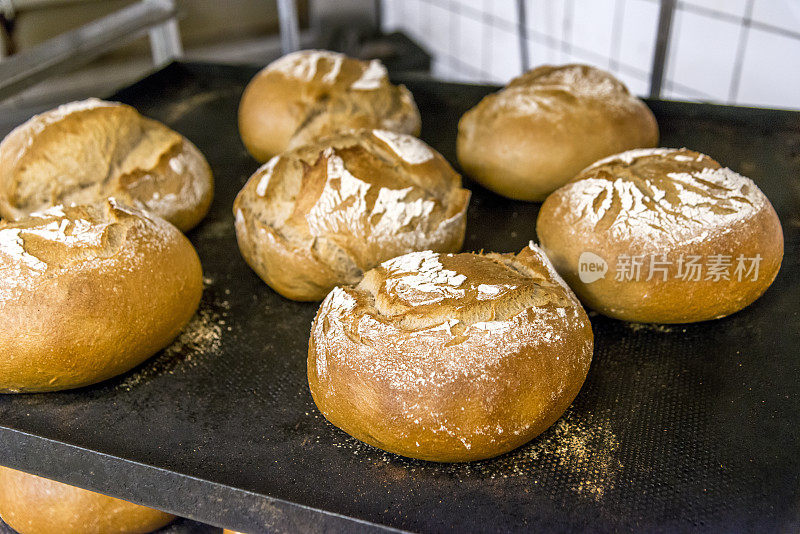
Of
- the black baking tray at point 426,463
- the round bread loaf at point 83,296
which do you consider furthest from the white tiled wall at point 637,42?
the round bread loaf at point 83,296

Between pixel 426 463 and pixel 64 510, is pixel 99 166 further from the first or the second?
pixel 426 463

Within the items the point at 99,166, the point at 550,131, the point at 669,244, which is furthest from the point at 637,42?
the point at 99,166

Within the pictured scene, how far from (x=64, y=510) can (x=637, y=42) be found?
8.19 feet

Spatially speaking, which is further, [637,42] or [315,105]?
[637,42]

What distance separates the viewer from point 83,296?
1083 mm

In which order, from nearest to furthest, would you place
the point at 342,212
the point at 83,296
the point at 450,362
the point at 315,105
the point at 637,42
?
the point at 450,362, the point at 83,296, the point at 342,212, the point at 315,105, the point at 637,42

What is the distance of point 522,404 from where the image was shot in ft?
3.09

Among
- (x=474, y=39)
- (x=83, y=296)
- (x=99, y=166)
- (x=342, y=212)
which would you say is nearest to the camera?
(x=83, y=296)

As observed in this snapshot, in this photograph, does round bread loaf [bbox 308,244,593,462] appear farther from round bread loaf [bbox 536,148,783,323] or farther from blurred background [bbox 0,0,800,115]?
blurred background [bbox 0,0,800,115]

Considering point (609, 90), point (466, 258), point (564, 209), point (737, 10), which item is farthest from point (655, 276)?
point (737, 10)

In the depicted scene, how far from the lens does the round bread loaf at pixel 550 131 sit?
1.51 metres

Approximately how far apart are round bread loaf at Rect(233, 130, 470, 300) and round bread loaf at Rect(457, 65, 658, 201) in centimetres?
22

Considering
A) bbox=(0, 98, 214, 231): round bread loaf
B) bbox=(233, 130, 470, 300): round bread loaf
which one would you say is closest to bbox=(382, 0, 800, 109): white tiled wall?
bbox=(233, 130, 470, 300): round bread loaf

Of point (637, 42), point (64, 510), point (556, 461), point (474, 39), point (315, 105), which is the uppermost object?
point (315, 105)
